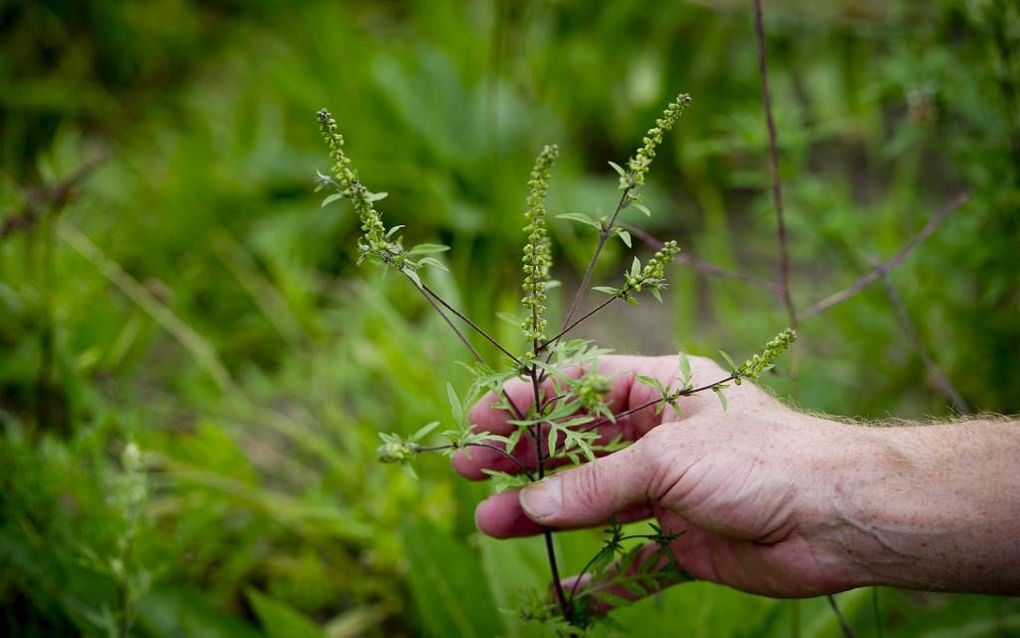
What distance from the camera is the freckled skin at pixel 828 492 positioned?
1129mm

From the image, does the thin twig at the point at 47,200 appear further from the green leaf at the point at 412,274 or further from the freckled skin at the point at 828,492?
the freckled skin at the point at 828,492

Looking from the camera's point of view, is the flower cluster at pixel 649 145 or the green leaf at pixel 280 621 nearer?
the flower cluster at pixel 649 145

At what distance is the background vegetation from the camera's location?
5.71 feet

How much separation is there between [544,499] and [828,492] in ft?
1.31

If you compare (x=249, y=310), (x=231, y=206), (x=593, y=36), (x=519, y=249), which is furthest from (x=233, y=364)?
(x=593, y=36)

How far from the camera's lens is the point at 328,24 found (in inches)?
144

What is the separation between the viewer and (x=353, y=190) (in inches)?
37.7

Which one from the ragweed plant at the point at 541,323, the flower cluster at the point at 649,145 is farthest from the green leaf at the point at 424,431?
the flower cluster at the point at 649,145

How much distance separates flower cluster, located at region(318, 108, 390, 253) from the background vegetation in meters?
0.78

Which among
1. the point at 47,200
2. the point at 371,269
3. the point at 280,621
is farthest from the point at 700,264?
the point at 371,269

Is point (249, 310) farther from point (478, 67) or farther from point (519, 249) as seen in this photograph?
point (478, 67)

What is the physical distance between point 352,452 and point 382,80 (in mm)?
1762

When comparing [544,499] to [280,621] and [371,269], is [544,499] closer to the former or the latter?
[280,621]

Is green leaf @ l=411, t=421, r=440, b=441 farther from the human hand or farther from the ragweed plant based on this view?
the human hand
